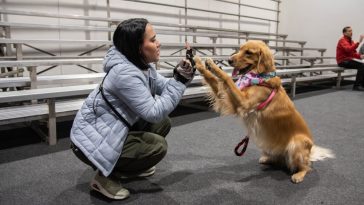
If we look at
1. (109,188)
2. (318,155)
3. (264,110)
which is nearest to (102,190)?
(109,188)

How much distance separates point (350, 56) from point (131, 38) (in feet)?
18.1

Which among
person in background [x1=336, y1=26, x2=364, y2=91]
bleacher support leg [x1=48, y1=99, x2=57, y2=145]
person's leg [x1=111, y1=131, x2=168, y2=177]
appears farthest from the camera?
person in background [x1=336, y1=26, x2=364, y2=91]

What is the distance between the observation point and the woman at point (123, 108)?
136 centimetres

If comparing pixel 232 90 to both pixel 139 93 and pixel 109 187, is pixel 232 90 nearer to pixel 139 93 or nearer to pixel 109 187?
pixel 139 93

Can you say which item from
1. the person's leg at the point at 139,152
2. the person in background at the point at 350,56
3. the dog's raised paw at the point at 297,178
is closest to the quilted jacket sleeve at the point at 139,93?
the person's leg at the point at 139,152

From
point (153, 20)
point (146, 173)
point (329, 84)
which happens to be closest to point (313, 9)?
point (329, 84)

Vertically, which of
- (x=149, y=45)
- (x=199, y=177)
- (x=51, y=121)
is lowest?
(x=199, y=177)

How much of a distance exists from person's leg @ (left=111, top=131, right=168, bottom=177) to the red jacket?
17.1 ft

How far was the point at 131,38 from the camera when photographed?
4.43 feet

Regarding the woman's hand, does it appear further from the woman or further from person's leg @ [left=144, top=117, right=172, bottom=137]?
person's leg @ [left=144, top=117, right=172, bottom=137]

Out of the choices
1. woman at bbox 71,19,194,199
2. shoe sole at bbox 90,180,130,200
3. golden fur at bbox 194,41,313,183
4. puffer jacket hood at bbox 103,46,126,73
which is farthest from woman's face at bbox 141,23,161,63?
shoe sole at bbox 90,180,130,200

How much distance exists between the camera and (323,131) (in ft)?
9.26

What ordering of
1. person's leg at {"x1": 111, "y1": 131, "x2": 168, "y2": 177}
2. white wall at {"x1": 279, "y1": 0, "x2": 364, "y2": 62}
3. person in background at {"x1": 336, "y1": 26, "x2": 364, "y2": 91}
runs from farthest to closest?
white wall at {"x1": 279, "y1": 0, "x2": 364, "y2": 62}, person in background at {"x1": 336, "y1": 26, "x2": 364, "y2": 91}, person's leg at {"x1": 111, "y1": 131, "x2": 168, "y2": 177}

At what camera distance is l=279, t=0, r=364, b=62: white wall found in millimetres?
6758
